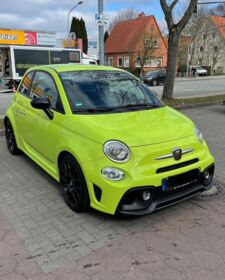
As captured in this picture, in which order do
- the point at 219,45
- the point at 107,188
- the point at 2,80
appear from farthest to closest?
the point at 219,45
the point at 2,80
the point at 107,188

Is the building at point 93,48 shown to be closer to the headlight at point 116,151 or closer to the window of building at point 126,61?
the window of building at point 126,61

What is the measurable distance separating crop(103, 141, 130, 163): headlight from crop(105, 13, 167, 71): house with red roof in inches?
1552

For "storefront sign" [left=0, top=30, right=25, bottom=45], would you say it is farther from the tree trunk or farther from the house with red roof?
the house with red roof

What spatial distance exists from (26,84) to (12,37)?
22777 millimetres

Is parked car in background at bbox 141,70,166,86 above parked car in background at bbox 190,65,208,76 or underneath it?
underneath

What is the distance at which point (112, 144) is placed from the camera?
3236 millimetres

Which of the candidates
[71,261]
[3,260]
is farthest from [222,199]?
[3,260]

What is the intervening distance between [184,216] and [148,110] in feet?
4.67

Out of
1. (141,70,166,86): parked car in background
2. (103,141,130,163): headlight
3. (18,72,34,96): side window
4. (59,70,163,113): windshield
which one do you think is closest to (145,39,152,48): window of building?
(141,70,166,86): parked car in background

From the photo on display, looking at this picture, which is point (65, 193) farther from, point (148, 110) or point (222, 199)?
point (222, 199)

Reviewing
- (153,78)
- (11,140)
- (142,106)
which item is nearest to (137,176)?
(142,106)

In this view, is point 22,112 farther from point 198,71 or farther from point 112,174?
point 198,71

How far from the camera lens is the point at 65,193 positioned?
389 centimetres

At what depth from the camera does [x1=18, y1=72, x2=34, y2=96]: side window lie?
520cm
